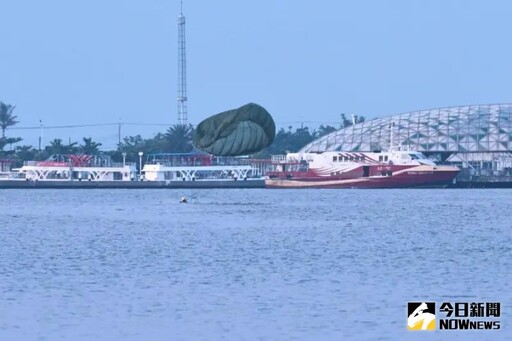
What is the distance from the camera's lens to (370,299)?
52.9 m

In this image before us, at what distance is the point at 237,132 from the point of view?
304 ft

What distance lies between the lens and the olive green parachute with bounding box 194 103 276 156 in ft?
290

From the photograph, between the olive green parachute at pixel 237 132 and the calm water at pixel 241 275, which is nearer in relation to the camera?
the calm water at pixel 241 275

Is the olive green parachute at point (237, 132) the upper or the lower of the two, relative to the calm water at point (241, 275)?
upper

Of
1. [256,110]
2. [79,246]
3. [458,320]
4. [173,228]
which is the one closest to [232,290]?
[458,320]

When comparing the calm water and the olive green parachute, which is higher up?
the olive green parachute

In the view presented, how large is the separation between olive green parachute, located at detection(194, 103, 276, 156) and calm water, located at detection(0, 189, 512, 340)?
5.38 meters

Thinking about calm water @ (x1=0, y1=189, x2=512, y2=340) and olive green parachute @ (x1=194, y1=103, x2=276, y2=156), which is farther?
olive green parachute @ (x1=194, y1=103, x2=276, y2=156)

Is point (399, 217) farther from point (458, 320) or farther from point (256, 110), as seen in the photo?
point (458, 320)

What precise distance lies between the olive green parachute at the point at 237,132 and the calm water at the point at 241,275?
538cm

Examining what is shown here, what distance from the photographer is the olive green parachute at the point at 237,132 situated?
290 feet

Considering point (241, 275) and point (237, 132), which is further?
point (237, 132)

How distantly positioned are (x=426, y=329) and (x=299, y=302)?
A: 8.02 meters

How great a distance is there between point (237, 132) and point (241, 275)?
3136cm
